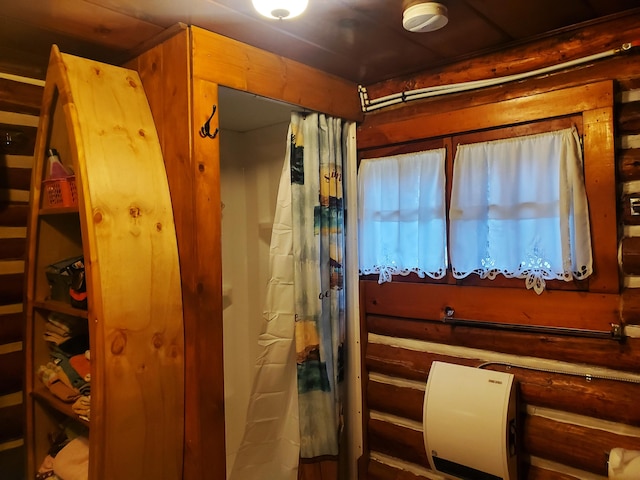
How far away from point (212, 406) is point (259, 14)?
4.38 ft

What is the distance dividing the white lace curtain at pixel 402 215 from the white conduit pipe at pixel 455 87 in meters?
0.26

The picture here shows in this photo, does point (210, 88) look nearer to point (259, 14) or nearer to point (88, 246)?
point (259, 14)

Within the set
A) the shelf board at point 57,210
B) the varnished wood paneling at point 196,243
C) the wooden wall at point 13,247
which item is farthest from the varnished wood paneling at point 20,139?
the varnished wood paneling at point 196,243

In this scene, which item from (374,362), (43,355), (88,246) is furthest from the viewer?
(374,362)

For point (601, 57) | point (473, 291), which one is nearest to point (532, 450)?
point (473, 291)

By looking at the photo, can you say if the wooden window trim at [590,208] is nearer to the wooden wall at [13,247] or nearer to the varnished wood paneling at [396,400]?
the varnished wood paneling at [396,400]

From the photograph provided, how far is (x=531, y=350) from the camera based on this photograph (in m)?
1.88

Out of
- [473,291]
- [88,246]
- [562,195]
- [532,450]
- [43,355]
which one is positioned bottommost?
[532,450]

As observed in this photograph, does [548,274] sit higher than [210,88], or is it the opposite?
[210,88]

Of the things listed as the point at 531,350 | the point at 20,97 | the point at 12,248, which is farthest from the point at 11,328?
the point at 531,350

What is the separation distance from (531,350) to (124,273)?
4.98 ft

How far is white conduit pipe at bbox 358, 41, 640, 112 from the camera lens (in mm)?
1732

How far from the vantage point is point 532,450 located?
186cm

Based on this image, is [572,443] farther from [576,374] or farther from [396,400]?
[396,400]
